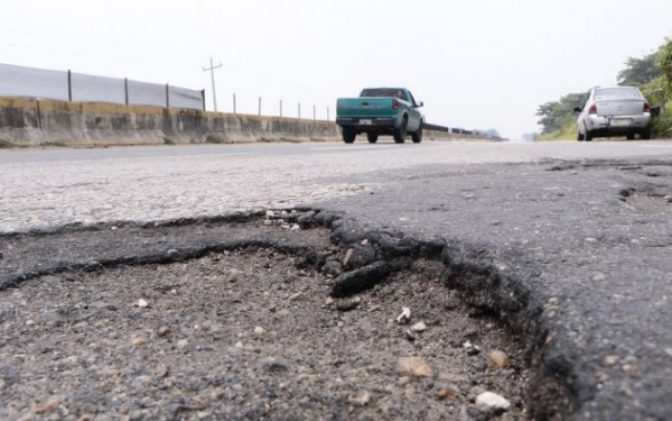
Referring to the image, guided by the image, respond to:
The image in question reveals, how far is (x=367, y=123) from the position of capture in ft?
45.3

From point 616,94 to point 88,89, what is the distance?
12226 millimetres

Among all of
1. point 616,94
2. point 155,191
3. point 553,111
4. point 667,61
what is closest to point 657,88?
point 667,61

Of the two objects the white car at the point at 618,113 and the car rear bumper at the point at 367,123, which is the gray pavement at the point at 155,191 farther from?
the white car at the point at 618,113

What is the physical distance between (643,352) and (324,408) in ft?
1.63

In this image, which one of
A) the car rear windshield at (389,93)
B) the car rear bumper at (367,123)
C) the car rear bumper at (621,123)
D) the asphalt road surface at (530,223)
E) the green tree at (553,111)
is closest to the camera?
the asphalt road surface at (530,223)

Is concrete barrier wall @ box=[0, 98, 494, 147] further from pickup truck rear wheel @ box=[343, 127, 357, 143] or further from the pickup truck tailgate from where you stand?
the pickup truck tailgate

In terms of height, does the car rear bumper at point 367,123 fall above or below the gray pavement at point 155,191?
above

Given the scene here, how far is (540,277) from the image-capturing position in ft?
3.94

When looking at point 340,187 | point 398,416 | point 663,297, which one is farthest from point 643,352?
point 340,187

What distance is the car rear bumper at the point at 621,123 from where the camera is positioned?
38.9 ft

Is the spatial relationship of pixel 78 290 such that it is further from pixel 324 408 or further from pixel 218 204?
pixel 218 204

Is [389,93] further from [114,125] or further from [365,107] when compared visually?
[114,125]

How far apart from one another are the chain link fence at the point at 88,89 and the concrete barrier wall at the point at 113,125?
149 centimetres

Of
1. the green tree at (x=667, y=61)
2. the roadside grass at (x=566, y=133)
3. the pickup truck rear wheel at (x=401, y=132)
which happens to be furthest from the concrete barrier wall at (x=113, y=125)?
the roadside grass at (x=566, y=133)
